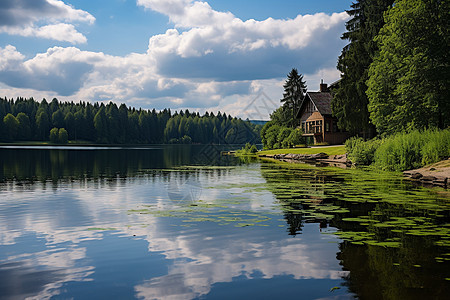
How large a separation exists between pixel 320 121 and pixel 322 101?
14.9 feet

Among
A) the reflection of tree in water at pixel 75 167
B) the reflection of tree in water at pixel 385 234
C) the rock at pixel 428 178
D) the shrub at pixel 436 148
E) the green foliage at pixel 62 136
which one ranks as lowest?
the reflection of tree in water at pixel 385 234

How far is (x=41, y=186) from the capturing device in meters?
21.9

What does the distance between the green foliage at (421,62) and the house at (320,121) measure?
34.7 m

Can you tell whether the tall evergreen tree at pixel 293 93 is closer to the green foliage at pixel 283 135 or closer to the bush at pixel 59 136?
the green foliage at pixel 283 135

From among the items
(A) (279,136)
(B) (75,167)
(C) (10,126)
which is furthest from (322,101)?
(C) (10,126)

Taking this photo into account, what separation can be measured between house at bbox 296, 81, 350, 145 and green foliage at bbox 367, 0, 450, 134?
34731mm

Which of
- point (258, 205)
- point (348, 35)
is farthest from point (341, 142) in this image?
point (258, 205)

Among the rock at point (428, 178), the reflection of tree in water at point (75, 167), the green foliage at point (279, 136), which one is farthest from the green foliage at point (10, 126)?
the rock at point (428, 178)

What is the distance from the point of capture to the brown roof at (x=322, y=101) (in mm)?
70812

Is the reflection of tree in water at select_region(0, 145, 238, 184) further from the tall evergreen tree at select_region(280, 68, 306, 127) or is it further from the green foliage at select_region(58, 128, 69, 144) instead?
the green foliage at select_region(58, 128, 69, 144)

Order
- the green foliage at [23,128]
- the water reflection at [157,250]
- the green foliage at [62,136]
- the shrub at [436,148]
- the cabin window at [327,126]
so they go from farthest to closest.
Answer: the green foliage at [62,136], the green foliage at [23,128], the cabin window at [327,126], the shrub at [436,148], the water reflection at [157,250]

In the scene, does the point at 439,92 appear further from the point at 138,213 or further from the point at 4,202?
the point at 4,202

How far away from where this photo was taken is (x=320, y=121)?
7100cm

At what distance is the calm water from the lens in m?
6.57
